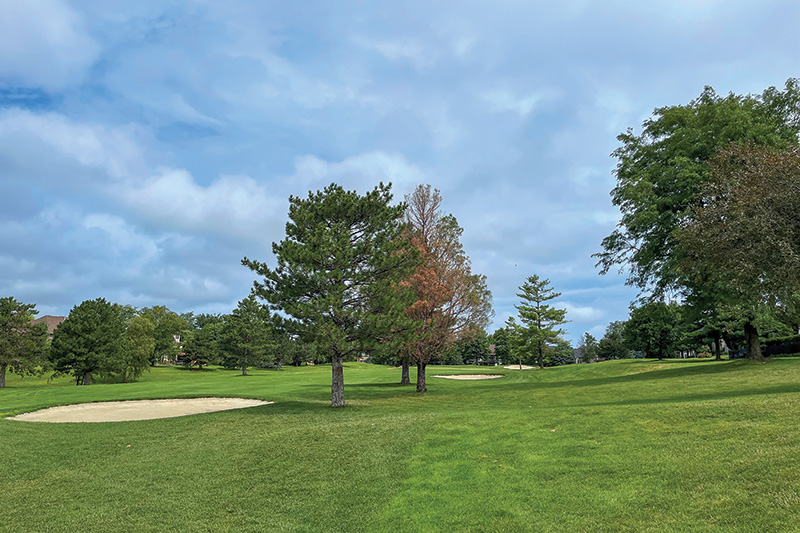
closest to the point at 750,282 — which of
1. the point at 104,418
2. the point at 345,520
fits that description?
the point at 345,520

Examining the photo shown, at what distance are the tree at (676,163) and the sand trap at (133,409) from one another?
2285 centimetres

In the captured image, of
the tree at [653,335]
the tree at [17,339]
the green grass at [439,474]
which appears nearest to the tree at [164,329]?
the tree at [17,339]

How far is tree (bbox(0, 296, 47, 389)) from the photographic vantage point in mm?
40250

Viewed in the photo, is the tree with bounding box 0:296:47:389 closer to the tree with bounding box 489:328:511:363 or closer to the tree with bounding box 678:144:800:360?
the tree with bounding box 678:144:800:360

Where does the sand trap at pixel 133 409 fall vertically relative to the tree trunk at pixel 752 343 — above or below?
below

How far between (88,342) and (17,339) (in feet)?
20.6

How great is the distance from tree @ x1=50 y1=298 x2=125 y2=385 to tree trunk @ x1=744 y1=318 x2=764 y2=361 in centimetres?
5284

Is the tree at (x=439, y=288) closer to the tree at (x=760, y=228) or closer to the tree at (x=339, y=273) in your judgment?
the tree at (x=339, y=273)

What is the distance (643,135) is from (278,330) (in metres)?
26.1

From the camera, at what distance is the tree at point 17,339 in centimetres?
4025

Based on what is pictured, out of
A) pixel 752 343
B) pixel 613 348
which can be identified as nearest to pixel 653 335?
pixel 613 348

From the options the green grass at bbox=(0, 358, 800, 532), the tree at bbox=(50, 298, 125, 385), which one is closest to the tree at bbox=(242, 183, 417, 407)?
the green grass at bbox=(0, 358, 800, 532)

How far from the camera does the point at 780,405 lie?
9.51 m

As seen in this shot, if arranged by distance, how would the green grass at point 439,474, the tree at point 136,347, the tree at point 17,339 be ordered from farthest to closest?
1. the tree at point 136,347
2. the tree at point 17,339
3. the green grass at point 439,474
